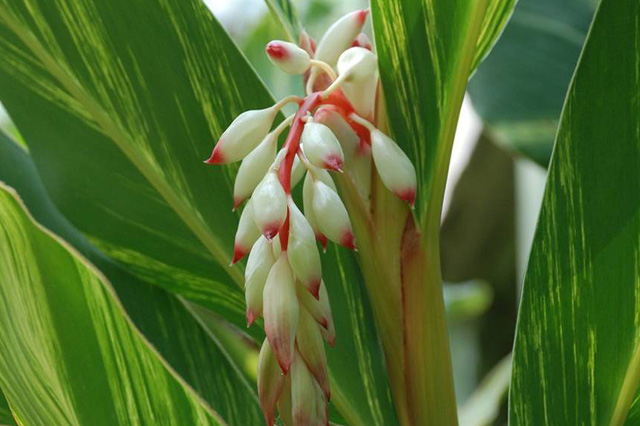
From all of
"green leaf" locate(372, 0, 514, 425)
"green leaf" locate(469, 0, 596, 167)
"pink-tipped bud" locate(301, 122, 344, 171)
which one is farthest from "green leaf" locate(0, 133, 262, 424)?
"green leaf" locate(469, 0, 596, 167)

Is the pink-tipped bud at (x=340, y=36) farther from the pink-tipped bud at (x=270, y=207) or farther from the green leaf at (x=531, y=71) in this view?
the green leaf at (x=531, y=71)

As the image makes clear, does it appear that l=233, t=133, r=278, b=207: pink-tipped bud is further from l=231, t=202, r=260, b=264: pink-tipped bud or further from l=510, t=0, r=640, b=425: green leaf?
l=510, t=0, r=640, b=425: green leaf

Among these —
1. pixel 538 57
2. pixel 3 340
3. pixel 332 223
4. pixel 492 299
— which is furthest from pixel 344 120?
pixel 492 299

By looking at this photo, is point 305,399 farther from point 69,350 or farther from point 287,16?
point 287,16

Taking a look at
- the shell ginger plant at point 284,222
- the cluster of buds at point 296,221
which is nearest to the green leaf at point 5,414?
the shell ginger plant at point 284,222

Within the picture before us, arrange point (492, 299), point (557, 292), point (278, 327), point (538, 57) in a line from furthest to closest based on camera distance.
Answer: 1. point (492, 299)
2. point (538, 57)
3. point (557, 292)
4. point (278, 327)

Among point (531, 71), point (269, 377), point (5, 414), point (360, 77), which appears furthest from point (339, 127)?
point (531, 71)

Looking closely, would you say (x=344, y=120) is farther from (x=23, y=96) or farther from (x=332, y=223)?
(x=23, y=96)
